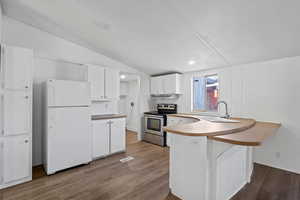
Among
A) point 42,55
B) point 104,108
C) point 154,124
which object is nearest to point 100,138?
point 104,108

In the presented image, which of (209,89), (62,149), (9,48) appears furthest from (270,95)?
(9,48)

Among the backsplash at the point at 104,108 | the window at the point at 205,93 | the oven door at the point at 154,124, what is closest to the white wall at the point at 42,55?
the backsplash at the point at 104,108

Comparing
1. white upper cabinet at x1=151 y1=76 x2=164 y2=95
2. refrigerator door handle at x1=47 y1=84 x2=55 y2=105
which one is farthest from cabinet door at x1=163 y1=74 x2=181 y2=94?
refrigerator door handle at x1=47 y1=84 x2=55 y2=105

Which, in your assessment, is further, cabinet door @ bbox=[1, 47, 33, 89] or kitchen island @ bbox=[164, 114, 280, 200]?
cabinet door @ bbox=[1, 47, 33, 89]

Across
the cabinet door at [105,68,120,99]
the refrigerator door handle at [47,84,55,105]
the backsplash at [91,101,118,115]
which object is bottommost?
the backsplash at [91,101,118,115]

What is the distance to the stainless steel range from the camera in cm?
398

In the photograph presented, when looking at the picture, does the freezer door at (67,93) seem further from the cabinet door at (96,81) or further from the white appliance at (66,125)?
the cabinet door at (96,81)

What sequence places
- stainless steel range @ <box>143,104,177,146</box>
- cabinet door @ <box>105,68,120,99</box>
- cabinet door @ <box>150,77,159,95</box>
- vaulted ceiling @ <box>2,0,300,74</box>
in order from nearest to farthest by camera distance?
vaulted ceiling @ <box>2,0,300,74</box>
cabinet door @ <box>105,68,120,99</box>
stainless steel range @ <box>143,104,177,146</box>
cabinet door @ <box>150,77,159,95</box>

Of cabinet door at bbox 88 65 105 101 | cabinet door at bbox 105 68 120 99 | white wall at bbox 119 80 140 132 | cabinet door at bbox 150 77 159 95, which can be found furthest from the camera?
white wall at bbox 119 80 140 132

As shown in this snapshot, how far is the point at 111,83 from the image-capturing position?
11.7ft

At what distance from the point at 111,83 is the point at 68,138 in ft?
5.13

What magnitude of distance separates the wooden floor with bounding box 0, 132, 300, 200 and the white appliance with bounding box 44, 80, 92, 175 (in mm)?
217

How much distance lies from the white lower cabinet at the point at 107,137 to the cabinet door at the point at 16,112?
1117mm

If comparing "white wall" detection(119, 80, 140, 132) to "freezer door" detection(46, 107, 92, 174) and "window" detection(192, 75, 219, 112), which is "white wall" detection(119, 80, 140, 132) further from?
"freezer door" detection(46, 107, 92, 174)
